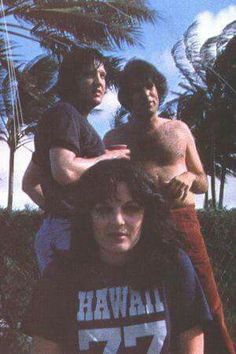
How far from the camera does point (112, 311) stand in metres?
1.80

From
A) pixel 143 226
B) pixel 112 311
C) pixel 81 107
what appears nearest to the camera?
pixel 112 311

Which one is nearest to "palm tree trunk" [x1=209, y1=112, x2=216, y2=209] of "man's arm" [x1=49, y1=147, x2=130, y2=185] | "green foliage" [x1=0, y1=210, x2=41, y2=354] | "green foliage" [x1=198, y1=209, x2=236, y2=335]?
"green foliage" [x1=198, y1=209, x2=236, y2=335]

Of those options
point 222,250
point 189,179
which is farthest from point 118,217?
point 222,250

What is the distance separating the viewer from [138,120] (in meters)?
3.56

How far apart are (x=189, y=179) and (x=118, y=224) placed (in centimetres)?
125

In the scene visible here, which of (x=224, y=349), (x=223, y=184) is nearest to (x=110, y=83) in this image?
(x=224, y=349)

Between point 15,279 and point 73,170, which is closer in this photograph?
point 73,170

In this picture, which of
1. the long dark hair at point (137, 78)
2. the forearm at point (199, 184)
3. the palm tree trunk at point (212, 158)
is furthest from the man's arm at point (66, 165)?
the palm tree trunk at point (212, 158)

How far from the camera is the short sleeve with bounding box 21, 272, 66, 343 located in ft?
6.05

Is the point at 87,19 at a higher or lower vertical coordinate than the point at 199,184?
higher

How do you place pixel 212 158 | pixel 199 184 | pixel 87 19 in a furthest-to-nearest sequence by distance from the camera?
1. pixel 212 158
2. pixel 87 19
3. pixel 199 184

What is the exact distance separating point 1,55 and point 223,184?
16.7 m

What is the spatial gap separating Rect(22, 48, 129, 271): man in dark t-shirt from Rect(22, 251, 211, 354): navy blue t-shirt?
57 centimetres

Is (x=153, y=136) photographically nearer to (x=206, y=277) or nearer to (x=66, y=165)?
(x=206, y=277)
